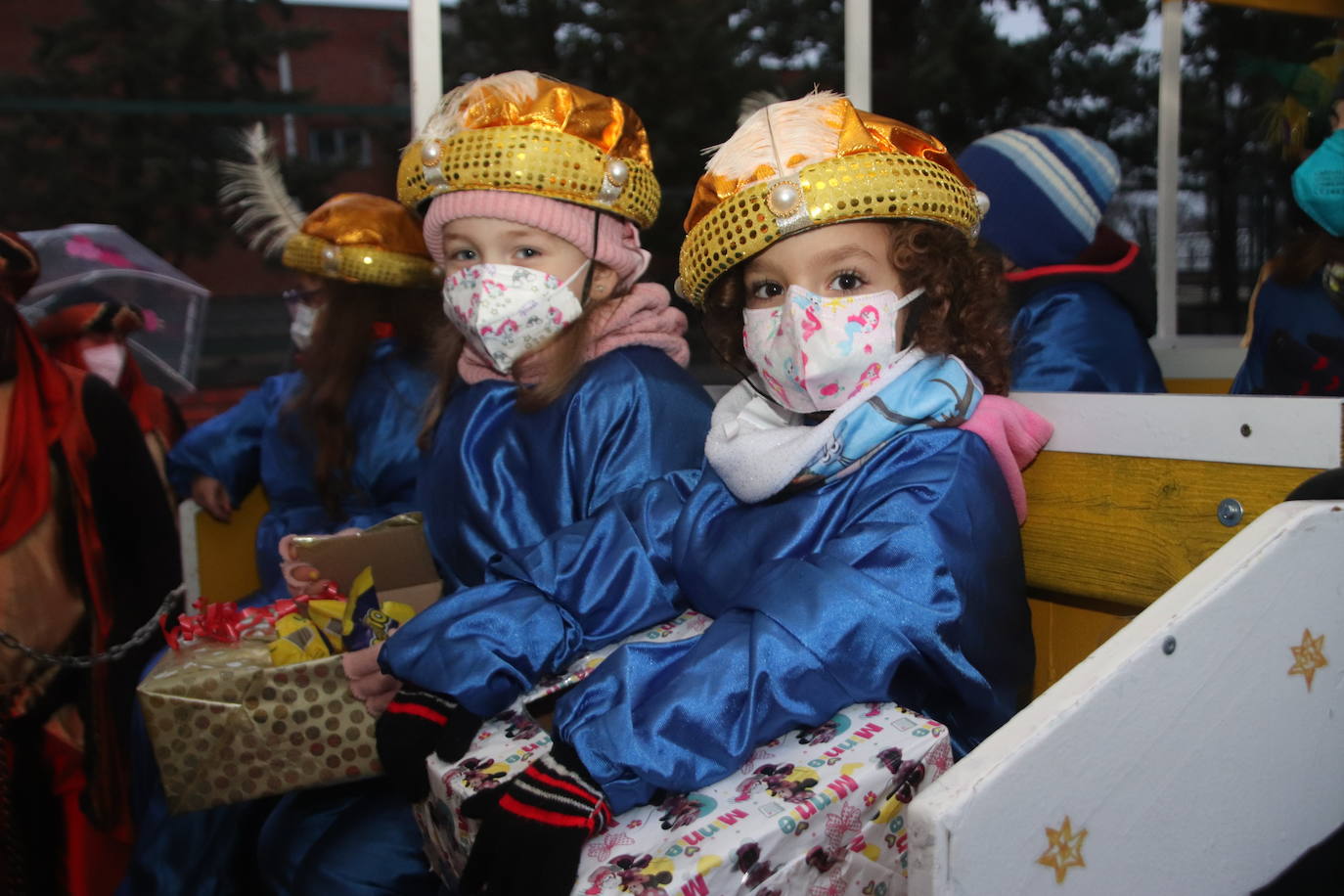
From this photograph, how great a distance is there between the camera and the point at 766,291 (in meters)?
1.88

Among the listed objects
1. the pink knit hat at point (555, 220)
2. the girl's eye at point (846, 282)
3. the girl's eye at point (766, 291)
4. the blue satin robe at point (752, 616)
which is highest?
the pink knit hat at point (555, 220)

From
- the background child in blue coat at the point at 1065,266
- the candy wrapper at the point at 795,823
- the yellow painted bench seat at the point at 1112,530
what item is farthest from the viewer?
the background child in blue coat at the point at 1065,266

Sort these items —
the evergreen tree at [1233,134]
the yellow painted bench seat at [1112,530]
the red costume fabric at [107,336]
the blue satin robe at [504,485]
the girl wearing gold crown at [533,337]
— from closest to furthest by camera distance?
1. the yellow painted bench seat at [1112,530]
2. the blue satin robe at [504,485]
3. the girl wearing gold crown at [533,337]
4. the red costume fabric at [107,336]
5. the evergreen tree at [1233,134]

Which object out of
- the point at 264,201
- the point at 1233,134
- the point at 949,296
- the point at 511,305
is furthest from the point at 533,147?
the point at 1233,134

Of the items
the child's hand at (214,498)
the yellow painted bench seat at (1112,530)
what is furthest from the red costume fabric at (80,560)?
the yellow painted bench seat at (1112,530)

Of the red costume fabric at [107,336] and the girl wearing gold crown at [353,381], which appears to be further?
the red costume fabric at [107,336]

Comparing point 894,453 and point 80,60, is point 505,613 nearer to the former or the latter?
point 894,453

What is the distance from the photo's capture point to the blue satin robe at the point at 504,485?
2.14 metres

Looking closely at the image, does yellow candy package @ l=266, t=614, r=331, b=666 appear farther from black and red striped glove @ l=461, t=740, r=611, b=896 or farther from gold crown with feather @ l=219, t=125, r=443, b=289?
gold crown with feather @ l=219, t=125, r=443, b=289

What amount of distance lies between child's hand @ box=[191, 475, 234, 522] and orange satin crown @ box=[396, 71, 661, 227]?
1.55 m

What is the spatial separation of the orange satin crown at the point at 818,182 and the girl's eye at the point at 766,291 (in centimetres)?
8

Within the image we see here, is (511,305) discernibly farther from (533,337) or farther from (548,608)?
(548,608)

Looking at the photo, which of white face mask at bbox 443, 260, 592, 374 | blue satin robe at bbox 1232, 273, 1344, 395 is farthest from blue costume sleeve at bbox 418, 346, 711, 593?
blue satin robe at bbox 1232, 273, 1344, 395

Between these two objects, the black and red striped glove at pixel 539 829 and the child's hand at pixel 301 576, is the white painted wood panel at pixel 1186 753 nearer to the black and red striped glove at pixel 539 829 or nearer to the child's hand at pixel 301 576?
the black and red striped glove at pixel 539 829
